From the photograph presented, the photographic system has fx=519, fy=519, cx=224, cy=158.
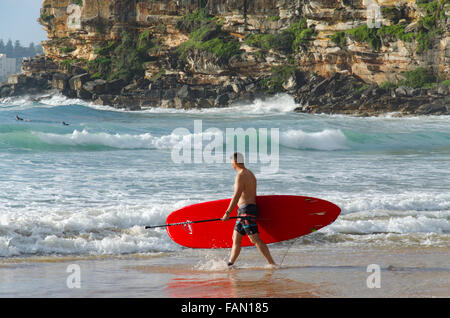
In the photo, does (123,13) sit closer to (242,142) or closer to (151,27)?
(151,27)

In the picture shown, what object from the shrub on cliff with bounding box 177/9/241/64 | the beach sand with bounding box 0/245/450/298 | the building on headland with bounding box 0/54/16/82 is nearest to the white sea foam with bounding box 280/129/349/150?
the beach sand with bounding box 0/245/450/298

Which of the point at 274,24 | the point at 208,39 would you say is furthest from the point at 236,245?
the point at 208,39

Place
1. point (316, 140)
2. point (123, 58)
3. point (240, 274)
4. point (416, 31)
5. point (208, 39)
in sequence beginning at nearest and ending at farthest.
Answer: point (240, 274) < point (316, 140) < point (416, 31) < point (208, 39) < point (123, 58)

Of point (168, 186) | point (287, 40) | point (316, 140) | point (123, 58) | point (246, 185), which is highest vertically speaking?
point (287, 40)

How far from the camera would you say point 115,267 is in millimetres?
4387

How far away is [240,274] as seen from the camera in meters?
→ 4.09

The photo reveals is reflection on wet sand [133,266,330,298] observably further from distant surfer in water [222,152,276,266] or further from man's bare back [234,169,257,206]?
man's bare back [234,169,257,206]

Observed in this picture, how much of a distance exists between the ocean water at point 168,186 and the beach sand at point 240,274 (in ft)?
1.05

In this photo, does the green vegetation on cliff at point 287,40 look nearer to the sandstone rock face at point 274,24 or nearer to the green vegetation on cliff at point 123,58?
the sandstone rock face at point 274,24

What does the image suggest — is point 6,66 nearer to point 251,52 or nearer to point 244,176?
point 251,52

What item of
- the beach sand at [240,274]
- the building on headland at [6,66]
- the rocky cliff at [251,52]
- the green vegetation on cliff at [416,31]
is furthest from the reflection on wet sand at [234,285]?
the building on headland at [6,66]

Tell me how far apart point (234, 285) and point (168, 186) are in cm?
502

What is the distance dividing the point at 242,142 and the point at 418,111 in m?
13.9

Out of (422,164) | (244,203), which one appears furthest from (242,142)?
(244,203)
